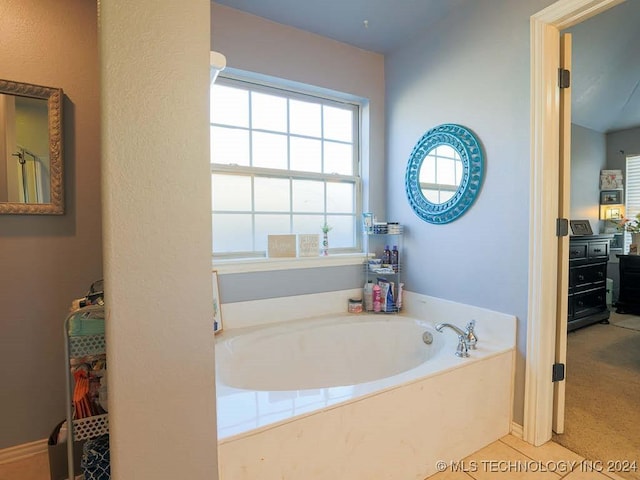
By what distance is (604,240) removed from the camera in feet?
12.0

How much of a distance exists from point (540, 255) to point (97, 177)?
2394mm

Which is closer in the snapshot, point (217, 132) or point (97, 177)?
point (97, 177)

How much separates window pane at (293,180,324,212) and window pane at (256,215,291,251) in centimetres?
13

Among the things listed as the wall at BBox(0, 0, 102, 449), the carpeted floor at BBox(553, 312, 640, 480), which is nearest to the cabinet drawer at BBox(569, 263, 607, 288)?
the carpeted floor at BBox(553, 312, 640, 480)

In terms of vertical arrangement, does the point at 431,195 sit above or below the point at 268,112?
below

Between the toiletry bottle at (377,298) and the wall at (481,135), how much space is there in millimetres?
234

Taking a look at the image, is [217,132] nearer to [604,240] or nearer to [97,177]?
[97,177]

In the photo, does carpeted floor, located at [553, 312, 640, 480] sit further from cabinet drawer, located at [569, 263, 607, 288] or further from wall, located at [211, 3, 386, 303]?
wall, located at [211, 3, 386, 303]

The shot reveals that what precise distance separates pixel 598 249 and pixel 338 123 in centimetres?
340

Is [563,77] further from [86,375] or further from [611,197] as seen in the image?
[611,197]

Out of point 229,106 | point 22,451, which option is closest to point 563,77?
point 229,106

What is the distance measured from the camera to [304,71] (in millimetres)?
2199

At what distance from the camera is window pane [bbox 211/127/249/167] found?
2.05 m

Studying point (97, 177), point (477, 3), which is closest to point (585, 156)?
point (477, 3)
